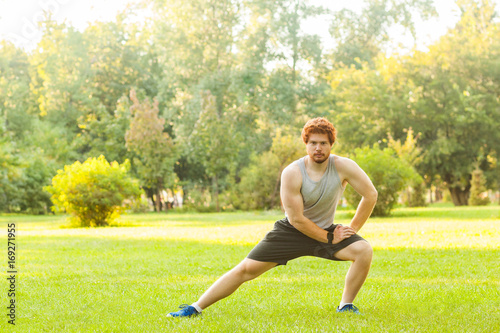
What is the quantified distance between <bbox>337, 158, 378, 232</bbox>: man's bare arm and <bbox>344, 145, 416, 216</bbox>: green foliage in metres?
18.0

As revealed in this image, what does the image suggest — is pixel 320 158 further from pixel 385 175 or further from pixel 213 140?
pixel 213 140

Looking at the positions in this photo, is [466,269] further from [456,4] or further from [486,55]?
[456,4]

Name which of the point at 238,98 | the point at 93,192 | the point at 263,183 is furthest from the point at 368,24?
the point at 93,192

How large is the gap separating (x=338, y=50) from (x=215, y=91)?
444 inches

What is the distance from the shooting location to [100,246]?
13523 mm

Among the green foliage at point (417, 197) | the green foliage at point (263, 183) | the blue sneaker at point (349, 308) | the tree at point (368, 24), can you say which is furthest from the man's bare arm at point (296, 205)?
the tree at point (368, 24)

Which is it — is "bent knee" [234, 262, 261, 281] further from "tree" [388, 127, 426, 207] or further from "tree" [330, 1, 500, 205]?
"tree" [330, 1, 500, 205]

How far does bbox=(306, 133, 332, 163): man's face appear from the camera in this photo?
5469 millimetres

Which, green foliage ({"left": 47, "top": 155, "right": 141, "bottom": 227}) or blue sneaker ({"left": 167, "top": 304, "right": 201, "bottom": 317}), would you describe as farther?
green foliage ({"left": 47, "top": 155, "right": 141, "bottom": 227})

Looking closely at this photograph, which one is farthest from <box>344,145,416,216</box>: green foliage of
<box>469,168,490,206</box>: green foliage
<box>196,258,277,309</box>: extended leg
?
<box>196,258,277,309</box>: extended leg

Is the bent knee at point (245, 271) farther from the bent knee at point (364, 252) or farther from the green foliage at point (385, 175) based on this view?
the green foliage at point (385, 175)

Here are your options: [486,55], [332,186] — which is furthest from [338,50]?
[332,186]

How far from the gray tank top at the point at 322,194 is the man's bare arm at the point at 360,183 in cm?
10

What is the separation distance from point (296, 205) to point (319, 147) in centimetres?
56
